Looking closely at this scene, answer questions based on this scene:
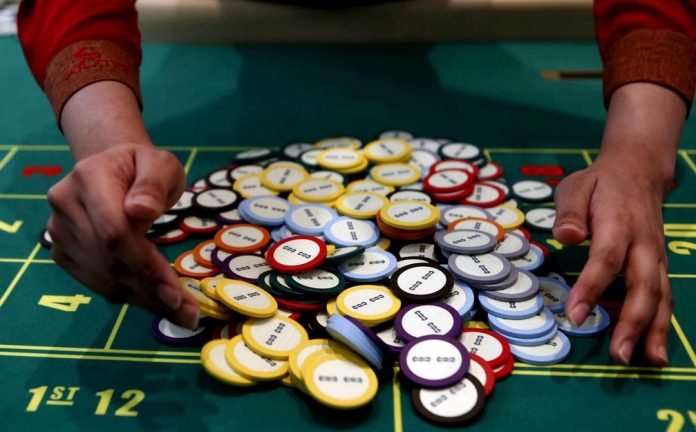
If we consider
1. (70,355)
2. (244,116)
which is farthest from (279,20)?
(70,355)

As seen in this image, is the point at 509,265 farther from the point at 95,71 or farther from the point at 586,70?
the point at 586,70

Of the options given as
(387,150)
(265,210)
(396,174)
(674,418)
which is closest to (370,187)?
(396,174)

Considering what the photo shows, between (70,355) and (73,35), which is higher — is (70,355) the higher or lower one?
the lower one

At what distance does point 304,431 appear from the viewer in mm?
1406

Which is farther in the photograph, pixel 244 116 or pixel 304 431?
pixel 244 116

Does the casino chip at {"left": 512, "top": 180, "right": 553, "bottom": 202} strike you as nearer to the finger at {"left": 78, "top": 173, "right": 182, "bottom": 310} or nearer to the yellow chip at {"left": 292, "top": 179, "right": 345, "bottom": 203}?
the yellow chip at {"left": 292, "top": 179, "right": 345, "bottom": 203}

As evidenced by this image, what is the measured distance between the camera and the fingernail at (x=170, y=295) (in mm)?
1379

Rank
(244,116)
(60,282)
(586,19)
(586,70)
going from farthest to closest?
1. (586,19)
2. (586,70)
3. (244,116)
4. (60,282)

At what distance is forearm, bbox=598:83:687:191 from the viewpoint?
5.66 feet

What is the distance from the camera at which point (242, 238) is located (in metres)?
1.99

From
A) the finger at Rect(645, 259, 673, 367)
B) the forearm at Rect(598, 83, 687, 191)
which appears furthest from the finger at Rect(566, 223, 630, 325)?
the forearm at Rect(598, 83, 687, 191)

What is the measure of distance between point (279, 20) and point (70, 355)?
7.43 ft

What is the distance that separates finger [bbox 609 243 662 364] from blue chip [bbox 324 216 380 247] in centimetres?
71

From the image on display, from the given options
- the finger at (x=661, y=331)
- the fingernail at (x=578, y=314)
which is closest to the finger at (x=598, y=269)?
the fingernail at (x=578, y=314)
